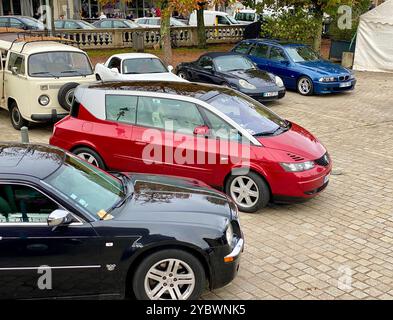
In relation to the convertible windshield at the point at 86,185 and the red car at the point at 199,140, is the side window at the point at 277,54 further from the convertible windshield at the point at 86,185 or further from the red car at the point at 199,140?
the convertible windshield at the point at 86,185

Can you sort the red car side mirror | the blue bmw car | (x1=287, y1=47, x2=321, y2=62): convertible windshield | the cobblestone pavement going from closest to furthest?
the cobblestone pavement
the red car side mirror
the blue bmw car
(x1=287, y1=47, x2=321, y2=62): convertible windshield

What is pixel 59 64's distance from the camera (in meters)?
11.2

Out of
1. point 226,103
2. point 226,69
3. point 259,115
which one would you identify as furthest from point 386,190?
point 226,69

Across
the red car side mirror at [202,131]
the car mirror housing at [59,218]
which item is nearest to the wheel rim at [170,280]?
the car mirror housing at [59,218]

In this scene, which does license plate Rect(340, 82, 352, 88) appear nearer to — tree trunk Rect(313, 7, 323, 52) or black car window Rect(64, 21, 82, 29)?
tree trunk Rect(313, 7, 323, 52)

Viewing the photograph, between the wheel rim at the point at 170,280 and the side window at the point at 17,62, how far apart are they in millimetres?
7759

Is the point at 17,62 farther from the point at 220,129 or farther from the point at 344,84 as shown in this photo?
the point at 344,84

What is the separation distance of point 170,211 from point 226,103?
10.8ft

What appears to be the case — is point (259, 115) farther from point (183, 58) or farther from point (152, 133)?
point (183, 58)

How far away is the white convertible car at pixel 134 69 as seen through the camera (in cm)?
1327

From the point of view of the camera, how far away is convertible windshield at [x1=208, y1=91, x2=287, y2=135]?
7387 millimetres

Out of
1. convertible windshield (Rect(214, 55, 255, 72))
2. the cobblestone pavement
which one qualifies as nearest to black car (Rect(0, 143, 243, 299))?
the cobblestone pavement

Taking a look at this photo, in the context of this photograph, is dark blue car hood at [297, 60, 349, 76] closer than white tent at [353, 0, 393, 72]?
Yes

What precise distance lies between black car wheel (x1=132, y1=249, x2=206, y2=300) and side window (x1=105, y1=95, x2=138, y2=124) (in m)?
3.47
